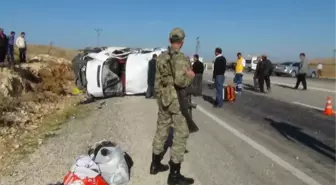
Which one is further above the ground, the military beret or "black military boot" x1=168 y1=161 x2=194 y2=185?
the military beret

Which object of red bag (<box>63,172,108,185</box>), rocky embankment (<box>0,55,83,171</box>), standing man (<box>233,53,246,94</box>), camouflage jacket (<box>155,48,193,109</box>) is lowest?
rocky embankment (<box>0,55,83,171</box>)

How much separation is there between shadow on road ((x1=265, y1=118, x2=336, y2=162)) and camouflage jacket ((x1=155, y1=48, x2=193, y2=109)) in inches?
129

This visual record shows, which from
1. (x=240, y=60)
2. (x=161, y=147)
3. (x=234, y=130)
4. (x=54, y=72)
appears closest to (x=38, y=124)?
(x=234, y=130)

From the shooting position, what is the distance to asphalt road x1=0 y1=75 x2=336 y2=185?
5.47 metres

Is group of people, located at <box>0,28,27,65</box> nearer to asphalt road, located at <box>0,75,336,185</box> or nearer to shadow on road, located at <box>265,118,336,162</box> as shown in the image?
asphalt road, located at <box>0,75,336,185</box>

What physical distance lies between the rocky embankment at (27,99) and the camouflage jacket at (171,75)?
3.91m

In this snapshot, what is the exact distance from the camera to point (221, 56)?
1234cm

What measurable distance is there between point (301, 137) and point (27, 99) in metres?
10.2

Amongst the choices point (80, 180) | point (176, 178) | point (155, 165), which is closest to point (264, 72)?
point (155, 165)

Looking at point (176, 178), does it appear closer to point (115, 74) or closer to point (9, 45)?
point (115, 74)

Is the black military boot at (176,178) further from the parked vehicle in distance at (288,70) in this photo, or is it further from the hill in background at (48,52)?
the hill in background at (48,52)

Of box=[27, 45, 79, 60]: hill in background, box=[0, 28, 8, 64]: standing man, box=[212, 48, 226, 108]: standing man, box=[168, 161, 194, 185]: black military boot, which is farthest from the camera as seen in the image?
box=[27, 45, 79, 60]: hill in background

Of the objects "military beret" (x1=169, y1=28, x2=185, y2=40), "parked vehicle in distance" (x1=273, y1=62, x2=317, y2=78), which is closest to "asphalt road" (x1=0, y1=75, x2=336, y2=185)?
"military beret" (x1=169, y1=28, x2=185, y2=40)

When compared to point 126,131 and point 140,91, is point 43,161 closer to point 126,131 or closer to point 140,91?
point 126,131
